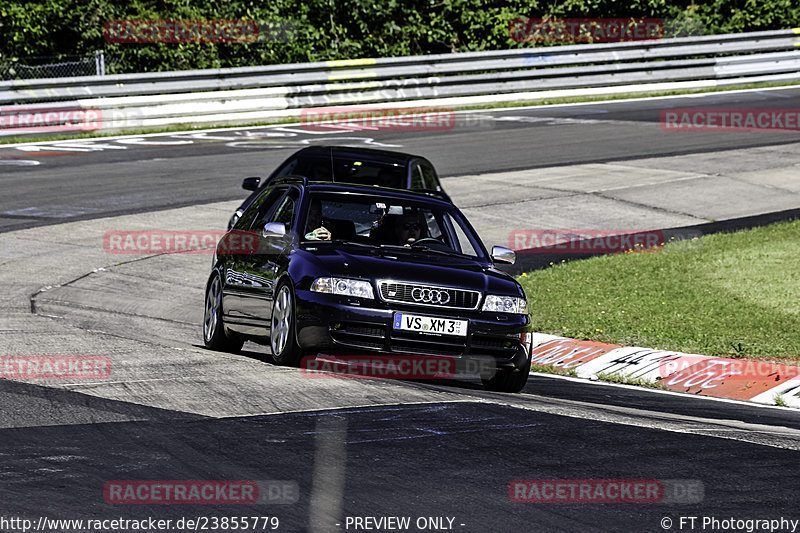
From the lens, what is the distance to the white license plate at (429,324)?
29.8 ft

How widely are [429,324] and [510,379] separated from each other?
0.87 m

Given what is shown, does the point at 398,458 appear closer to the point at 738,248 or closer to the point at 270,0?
the point at 738,248

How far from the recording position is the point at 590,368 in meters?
11.2

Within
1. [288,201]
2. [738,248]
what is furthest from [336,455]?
[738,248]

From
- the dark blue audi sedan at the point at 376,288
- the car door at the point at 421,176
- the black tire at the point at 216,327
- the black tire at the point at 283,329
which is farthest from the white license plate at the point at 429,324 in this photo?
the car door at the point at 421,176

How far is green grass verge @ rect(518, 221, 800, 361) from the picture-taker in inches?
461

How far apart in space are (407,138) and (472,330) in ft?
55.6

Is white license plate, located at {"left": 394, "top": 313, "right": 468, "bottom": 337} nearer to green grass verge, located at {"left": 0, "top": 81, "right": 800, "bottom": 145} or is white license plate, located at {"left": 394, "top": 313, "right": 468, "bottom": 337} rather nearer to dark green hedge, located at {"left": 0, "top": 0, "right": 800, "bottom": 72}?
green grass verge, located at {"left": 0, "top": 81, "right": 800, "bottom": 145}

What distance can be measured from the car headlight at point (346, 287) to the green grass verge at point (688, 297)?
3471mm

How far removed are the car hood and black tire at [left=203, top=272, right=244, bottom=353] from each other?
5.15 ft

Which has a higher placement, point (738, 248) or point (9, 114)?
point (9, 114)

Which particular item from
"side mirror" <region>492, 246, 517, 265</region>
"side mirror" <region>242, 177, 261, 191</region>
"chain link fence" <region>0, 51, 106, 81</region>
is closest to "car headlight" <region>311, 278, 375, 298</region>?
"side mirror" <region>492, 246, 517, 265</region>

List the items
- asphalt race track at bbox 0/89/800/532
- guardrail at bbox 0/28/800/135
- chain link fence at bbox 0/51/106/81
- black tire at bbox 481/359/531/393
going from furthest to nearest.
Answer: chain link fence at bbox 0/51/106/81, guardrail at bbox 0/28/800/135, black tire at bbox 481/359/531/393, asphalt race track at bbox 0/89/800/532

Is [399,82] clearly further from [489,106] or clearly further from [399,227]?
[399,227]
